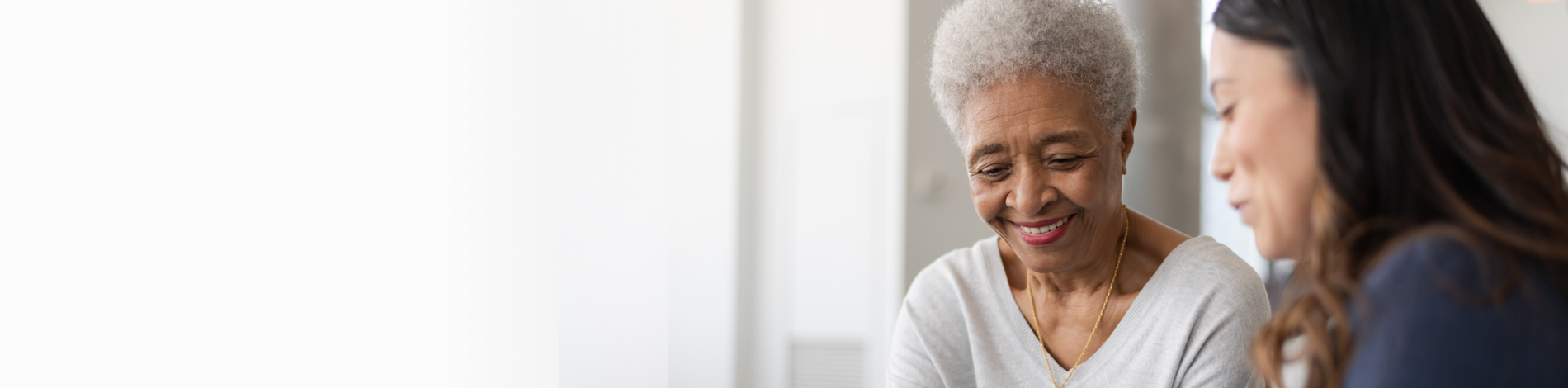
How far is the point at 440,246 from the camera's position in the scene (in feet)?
5.53

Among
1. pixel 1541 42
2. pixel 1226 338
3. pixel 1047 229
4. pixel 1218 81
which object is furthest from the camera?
pixel 1541 42

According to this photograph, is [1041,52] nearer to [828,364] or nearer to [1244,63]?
[1244,63]

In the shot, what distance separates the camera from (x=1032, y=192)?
130 cm

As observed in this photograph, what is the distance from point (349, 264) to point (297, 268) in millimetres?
95

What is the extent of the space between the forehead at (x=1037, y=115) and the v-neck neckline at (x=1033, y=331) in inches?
9.8

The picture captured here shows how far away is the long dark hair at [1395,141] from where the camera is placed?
65 centimetres

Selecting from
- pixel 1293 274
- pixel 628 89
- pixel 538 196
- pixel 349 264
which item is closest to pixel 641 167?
pixel 628 89

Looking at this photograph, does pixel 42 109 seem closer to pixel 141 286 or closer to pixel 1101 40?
pixel 141 286

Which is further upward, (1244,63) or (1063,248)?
(1244,63)

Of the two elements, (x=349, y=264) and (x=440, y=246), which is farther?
(x=440, y=246)

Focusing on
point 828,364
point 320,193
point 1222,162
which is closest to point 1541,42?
point 828,364

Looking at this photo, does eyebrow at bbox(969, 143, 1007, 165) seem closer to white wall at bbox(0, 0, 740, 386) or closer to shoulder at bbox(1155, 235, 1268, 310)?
shoulder at bbox(1155, 235, 1268, 310)

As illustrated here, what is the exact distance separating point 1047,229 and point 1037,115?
184mm

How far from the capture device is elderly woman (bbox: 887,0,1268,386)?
51.0 inches
